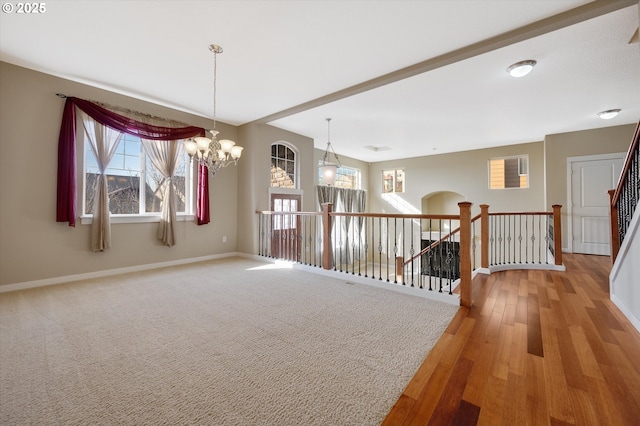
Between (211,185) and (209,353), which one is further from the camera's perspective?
(211,185)

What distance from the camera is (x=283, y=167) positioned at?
6.19 meters

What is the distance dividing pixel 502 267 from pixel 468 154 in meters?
4.38

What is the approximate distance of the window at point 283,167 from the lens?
597cm

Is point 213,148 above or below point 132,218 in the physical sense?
above

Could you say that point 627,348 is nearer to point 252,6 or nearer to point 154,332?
point 154,332

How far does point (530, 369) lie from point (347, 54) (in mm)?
3380

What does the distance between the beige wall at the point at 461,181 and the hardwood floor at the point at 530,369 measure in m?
4.72

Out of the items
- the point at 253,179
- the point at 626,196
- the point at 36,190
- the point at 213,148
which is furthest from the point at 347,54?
the point at 36,190

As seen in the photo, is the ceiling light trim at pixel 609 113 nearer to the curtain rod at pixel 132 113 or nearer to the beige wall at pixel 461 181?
the beige wall at pixel 461 181

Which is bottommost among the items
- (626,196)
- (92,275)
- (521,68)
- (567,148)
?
(92,275)

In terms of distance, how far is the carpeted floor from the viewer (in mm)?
1390

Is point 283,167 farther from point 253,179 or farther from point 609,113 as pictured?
point 609,113

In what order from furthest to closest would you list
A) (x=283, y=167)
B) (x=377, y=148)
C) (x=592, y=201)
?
(x=377, y=148), (x=283, y=167), (x=592, y=201)

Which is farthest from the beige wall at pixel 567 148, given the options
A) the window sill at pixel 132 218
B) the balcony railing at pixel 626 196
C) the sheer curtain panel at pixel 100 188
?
the sheer curtain panel at pixel 100 188
